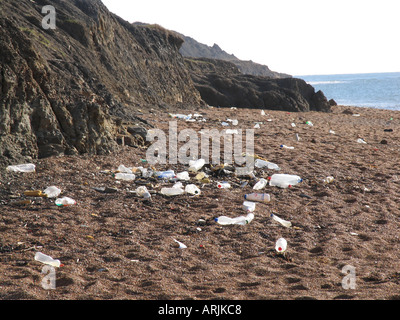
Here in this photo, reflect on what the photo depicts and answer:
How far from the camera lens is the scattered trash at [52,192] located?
518 centimetres

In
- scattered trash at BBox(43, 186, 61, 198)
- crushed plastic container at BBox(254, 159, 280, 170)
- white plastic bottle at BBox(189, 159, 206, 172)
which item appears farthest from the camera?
crushed plastic container at BBox(254, 159, 280, 170)

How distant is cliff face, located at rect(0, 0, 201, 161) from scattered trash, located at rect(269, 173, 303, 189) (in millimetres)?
3212

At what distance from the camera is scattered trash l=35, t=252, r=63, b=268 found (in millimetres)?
3541

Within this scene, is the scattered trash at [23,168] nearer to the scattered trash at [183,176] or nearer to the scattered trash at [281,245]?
the scattered trash at [183,176]

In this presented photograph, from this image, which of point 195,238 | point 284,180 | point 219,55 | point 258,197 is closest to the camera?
point 195,238

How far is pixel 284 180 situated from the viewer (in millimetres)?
6746

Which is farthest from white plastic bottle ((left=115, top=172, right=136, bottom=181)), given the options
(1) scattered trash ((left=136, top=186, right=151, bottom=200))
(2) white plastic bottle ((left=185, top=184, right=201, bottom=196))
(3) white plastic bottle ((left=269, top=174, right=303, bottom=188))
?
(3) white plastic bottle ((left=269, top=174, right=303, bottom=188))

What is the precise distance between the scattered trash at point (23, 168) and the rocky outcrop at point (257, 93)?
15946 mm

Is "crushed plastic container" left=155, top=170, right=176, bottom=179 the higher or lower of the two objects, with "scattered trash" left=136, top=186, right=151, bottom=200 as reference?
higher

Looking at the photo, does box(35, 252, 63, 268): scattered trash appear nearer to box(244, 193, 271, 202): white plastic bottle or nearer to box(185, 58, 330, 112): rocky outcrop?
box(244, 193, 271, 202): white plastic bottle

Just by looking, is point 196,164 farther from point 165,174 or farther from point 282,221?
point 282,221

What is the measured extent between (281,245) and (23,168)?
13.2 ft

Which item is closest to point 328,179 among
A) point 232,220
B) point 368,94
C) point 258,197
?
point 258,197

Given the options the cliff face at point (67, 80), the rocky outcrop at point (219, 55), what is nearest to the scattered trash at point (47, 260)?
the cliff face at point (67, 80)
